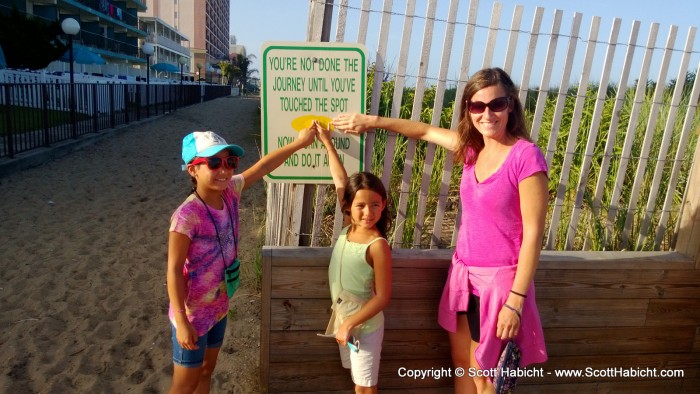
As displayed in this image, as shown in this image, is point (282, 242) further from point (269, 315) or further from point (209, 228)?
point (209, 228)

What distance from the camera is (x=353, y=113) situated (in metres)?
2.54

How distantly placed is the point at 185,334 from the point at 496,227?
128 cm

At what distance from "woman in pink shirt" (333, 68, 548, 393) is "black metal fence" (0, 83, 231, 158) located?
27.9ft

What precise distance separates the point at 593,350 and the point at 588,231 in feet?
2.26

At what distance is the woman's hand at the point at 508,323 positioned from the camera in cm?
194

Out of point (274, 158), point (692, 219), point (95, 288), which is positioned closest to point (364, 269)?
point (274, 158)

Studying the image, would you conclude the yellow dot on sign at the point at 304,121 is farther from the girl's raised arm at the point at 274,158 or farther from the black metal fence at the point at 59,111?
the black metal fence at the point at 59,111

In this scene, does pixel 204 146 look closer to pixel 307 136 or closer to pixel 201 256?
pixel 201 256

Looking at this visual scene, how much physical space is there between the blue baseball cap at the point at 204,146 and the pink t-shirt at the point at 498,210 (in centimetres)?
98

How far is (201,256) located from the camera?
6.89 feet

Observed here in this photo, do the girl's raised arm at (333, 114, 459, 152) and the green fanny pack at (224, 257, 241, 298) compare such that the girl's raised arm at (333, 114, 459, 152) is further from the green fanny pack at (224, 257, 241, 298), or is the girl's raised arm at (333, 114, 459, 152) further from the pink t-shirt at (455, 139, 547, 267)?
the green fanny pack at (224, 257, 241, 298)

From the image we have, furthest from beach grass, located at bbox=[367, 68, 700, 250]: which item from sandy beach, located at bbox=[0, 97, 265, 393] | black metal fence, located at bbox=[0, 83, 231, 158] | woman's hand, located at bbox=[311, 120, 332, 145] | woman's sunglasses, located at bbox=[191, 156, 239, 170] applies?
black metal fence, located at bbox=[0, 83, 231, 158]

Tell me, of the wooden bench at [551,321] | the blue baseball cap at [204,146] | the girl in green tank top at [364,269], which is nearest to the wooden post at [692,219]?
the wooden bench at [551,321]

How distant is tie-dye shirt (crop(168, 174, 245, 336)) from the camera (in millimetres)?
2041
